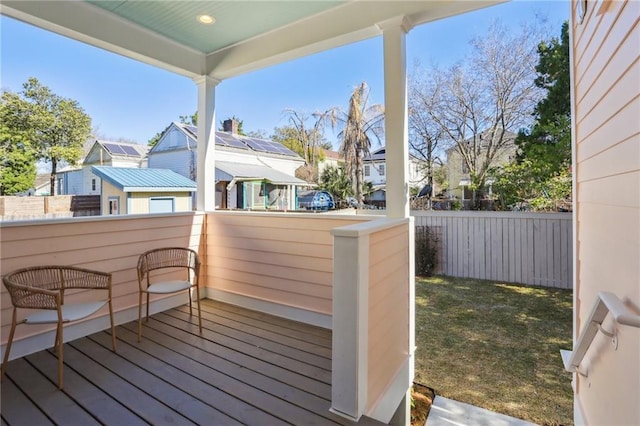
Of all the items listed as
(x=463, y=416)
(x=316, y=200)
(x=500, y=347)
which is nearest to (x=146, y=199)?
(x=316, y=200)

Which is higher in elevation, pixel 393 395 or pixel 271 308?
pixel 271 308

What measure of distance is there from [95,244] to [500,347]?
427cm

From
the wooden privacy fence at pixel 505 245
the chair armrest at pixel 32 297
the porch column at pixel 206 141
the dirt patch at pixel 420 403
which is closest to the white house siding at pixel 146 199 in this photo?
the porch column at pixel 206 141

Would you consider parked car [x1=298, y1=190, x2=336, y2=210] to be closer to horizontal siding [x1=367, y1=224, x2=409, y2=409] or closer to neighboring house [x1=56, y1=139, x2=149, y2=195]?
neighboring house [x1=56, y1=139, x2=149, y2=195]

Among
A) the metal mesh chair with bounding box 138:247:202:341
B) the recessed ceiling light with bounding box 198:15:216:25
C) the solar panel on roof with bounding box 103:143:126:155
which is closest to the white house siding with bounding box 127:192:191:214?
the solar panel on roof with bounding box 103:143:126:155

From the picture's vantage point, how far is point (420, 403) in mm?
2918

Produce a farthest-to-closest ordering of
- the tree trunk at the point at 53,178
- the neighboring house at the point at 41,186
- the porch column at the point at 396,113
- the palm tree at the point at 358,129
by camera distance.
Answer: the palm tree at the point at 358,129 → the tree trunk at the point at 53,178 → the neighboring house at the point at 41,186 → the porch column at the point at 396,113

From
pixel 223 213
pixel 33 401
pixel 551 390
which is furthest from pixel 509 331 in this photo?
pixel 33 401

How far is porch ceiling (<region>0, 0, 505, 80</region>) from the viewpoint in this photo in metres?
2.58

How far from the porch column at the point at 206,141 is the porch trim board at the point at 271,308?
100 cm

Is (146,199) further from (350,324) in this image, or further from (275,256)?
(350,324)

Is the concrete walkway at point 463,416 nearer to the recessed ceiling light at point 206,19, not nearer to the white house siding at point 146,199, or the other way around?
the recessed ceiling light at point 206,19

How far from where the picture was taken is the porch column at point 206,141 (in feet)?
12.2

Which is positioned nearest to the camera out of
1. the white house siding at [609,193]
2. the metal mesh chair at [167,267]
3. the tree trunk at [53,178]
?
the white house siding at [609,193]
